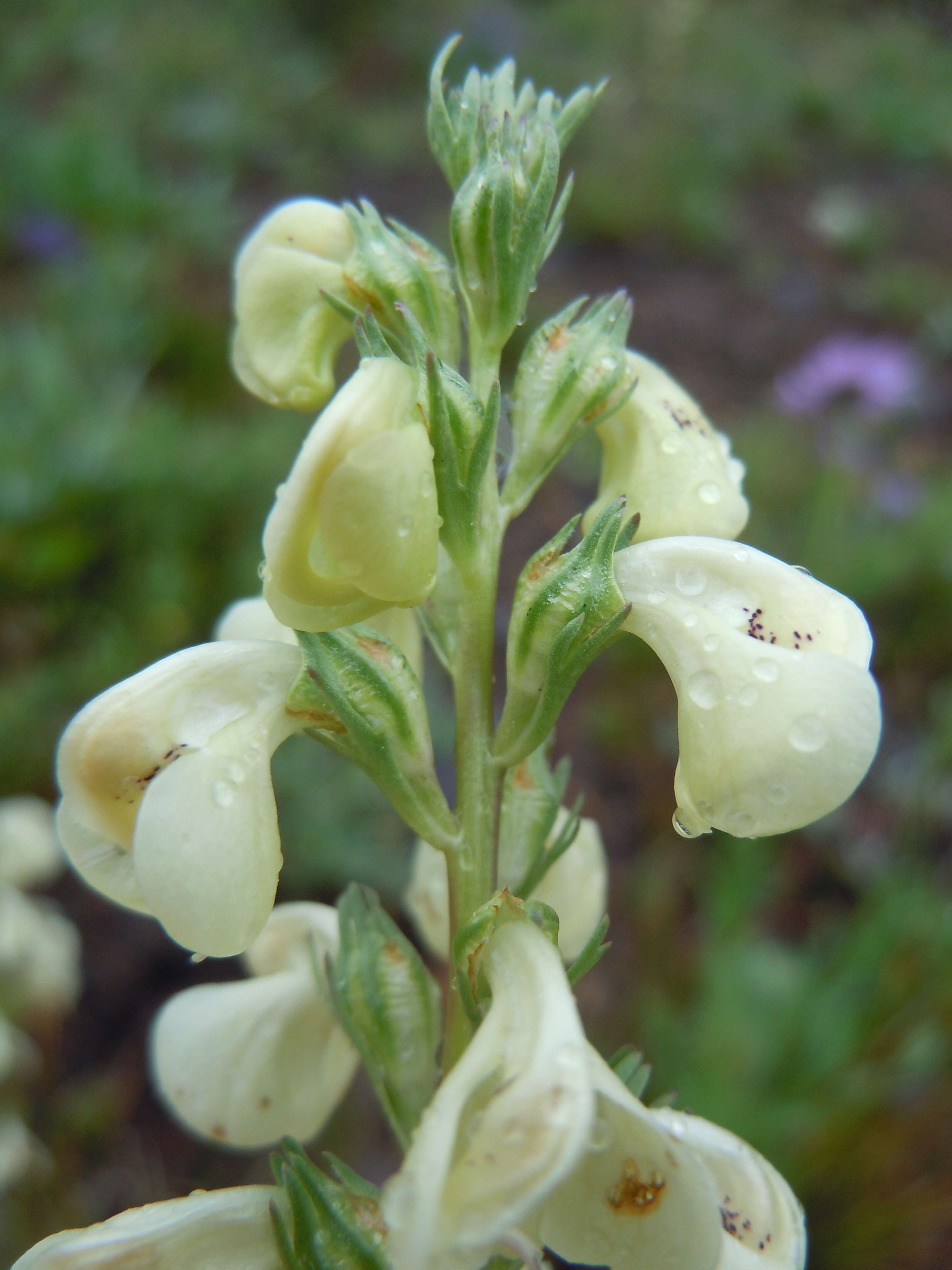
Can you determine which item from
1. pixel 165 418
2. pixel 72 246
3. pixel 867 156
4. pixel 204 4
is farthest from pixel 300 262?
pixel 204 4

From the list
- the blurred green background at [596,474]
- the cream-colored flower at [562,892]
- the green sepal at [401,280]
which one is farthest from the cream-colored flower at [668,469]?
the blurred green background at [596,474]

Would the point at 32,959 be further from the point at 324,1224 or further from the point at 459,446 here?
the point at 459,446

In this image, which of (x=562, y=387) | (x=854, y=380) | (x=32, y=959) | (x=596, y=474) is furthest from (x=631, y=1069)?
(x=596, y=474)

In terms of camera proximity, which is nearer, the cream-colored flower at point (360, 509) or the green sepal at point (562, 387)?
the cream-colored flower at point (360, 509)

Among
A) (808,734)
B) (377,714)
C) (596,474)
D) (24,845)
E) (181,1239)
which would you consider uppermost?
(808,734)

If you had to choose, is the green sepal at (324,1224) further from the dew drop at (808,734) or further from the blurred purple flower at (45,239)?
the blurred purple flower at (45,239)

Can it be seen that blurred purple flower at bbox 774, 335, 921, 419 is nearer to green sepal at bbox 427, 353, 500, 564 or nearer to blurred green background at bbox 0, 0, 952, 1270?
blurred green background at bbox 0, 0, 952, 1270

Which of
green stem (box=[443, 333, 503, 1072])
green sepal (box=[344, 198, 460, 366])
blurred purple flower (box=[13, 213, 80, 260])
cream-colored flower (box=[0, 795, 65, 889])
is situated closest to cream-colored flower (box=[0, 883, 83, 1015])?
cream-colored flower (box=[0, 795, 65, 889])
